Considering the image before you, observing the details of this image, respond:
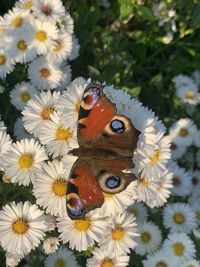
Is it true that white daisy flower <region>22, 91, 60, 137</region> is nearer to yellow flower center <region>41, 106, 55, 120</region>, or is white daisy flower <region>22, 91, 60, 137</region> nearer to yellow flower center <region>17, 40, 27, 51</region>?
yellow flower center <region>41, 106, 55, 120</region>

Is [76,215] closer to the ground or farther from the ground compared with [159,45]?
closer to the ground

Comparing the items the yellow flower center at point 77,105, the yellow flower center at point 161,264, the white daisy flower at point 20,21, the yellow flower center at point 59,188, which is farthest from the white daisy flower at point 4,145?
the yellow flower center at point 161,264

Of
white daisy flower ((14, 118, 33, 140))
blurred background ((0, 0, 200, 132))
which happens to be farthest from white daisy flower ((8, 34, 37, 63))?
blurred background ((0, 0, 200, 132))

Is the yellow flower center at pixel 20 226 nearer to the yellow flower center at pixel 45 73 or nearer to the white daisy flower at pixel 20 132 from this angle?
the white daisy flower at pixel 20 132

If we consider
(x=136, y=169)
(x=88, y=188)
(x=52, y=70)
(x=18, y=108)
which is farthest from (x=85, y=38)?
(x=88, y=188)

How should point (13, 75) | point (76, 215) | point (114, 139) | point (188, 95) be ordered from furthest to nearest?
point (188, 95) < point (13, 75) < point (114, 139) < point (76, 215)

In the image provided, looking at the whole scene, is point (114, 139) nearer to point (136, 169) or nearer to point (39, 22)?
point (136, 169)

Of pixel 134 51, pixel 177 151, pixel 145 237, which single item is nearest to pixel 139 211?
pixel 145 237
